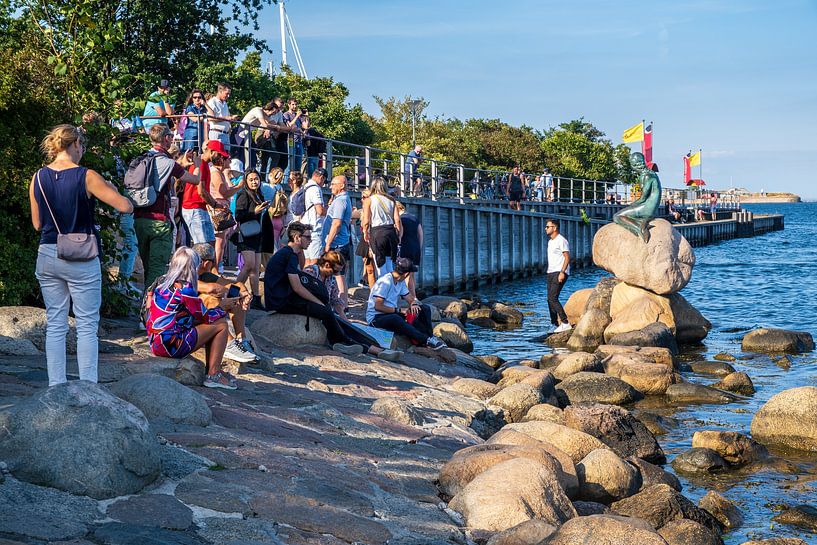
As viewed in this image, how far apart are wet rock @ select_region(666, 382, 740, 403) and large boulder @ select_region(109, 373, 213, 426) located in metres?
8.35

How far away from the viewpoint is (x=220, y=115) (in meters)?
17.3

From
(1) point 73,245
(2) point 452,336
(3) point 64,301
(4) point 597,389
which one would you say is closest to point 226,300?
(3) point 64,301

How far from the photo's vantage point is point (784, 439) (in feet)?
39.0

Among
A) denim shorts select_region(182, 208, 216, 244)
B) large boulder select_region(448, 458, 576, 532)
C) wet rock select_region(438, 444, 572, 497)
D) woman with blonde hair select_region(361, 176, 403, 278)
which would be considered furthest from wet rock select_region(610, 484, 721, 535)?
woman with blonde hair select_region(361, 176, 403, 278)

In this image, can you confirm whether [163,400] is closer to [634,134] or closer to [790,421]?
[790,421]

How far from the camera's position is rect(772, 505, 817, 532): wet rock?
899 centimetres

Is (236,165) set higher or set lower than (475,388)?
higher

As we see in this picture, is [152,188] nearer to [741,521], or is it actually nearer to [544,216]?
[741,521]

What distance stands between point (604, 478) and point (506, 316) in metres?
14.5

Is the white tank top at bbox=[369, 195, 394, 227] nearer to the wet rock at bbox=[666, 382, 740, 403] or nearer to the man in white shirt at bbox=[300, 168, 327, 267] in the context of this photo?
the man in white shirt at bbox=[300, 168, 327, 267]

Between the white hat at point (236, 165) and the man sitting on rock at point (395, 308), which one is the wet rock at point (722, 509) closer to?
the man sitting on rock at point (395, 308)

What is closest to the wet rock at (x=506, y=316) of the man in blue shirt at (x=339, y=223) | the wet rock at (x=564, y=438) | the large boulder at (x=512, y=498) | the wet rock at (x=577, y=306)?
the wet rock at (x=577, y=306)

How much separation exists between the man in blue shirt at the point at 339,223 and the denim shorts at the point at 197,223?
307 cm

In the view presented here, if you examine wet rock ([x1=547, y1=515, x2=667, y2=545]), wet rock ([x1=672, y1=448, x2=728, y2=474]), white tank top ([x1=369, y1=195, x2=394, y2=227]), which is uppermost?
white tank top ([x1=369, y1=195, x2=394, y2=227])
